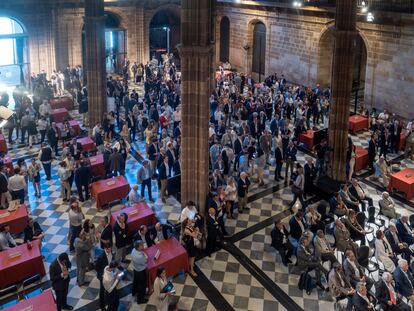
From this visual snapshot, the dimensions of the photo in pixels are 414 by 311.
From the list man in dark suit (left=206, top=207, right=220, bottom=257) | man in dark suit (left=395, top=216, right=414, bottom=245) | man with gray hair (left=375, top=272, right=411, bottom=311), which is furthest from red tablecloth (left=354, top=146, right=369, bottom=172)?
man with gray hair (left=375, top=272, right=411, bottom=311)

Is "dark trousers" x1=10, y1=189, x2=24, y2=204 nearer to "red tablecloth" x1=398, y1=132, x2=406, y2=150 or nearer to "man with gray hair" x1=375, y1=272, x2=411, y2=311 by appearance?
"man with gray hair" x1=375, y1=272, x2=411, y2=311

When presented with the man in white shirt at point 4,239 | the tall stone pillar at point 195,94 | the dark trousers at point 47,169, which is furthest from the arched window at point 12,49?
the tall stone pillar at point 195,94

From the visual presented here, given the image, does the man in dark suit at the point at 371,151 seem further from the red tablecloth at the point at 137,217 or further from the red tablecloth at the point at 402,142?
the red tablecloth at the point at 137,217

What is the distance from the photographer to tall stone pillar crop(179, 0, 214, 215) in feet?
32.7

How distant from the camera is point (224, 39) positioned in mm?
31234

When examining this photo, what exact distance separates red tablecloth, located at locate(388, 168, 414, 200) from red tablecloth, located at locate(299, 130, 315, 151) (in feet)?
12.5

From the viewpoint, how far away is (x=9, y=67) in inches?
1029

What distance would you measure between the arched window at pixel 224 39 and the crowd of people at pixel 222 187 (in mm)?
9221

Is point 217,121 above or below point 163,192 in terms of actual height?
above

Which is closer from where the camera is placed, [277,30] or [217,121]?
[217,121]

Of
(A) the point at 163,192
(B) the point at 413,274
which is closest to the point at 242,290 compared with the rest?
(B) the point at 413,274

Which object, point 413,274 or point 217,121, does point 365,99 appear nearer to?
point 217,121

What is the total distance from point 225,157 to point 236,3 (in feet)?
54.2

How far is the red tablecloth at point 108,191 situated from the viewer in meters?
12.4
